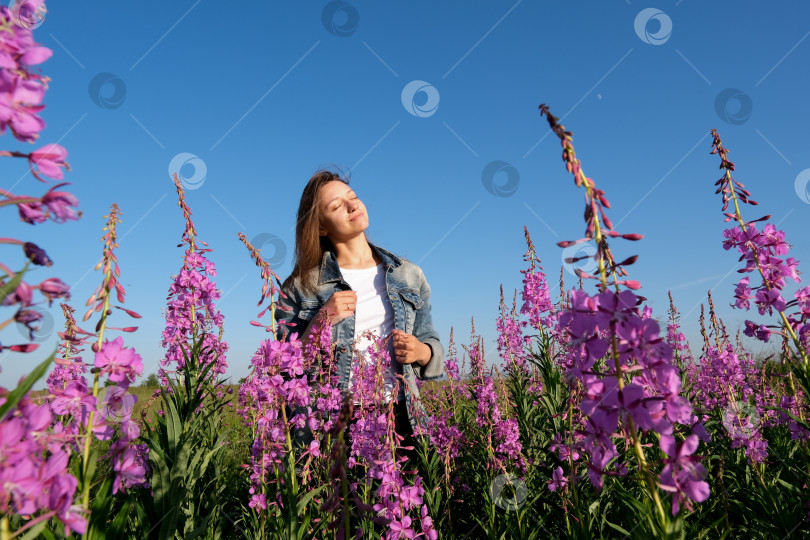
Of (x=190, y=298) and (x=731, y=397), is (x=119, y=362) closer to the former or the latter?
(x=190, y=298)

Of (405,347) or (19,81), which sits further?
(405,347)

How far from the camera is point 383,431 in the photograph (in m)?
3.10

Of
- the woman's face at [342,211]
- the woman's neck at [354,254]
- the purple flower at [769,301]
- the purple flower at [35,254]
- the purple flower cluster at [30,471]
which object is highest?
the woman's face at [342,211]

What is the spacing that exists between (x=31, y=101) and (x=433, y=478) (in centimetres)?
374

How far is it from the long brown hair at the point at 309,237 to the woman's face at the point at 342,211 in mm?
115

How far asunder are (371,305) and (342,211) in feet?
3.62

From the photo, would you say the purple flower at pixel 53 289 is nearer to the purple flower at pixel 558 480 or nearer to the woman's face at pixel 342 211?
the purple flower at pixel 558 480

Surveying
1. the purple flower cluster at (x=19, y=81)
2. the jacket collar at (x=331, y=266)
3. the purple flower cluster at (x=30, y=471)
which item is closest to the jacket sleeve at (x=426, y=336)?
the jacket collar at (x=331, y=266)

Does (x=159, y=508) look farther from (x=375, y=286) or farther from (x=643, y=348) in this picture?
(x=375, y=286)

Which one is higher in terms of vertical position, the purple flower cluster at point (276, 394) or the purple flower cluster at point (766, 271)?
the purple flower cluster at point (766, 271)

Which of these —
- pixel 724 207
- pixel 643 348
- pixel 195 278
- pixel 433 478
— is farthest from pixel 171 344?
pixel 724 207

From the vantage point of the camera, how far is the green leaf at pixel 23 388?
3.08ft

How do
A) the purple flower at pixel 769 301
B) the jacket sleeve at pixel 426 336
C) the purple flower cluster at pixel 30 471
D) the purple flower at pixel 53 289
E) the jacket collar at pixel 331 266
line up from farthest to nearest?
the jacket collar at pixel 331 266
the jacket sleeve at pixel 426 336
the purple flower at pixel 769 301
the purple flower at pixel 53 289
the purple flower cluster at pixel 30 471

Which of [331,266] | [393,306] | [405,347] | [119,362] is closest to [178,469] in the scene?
[119,362]
